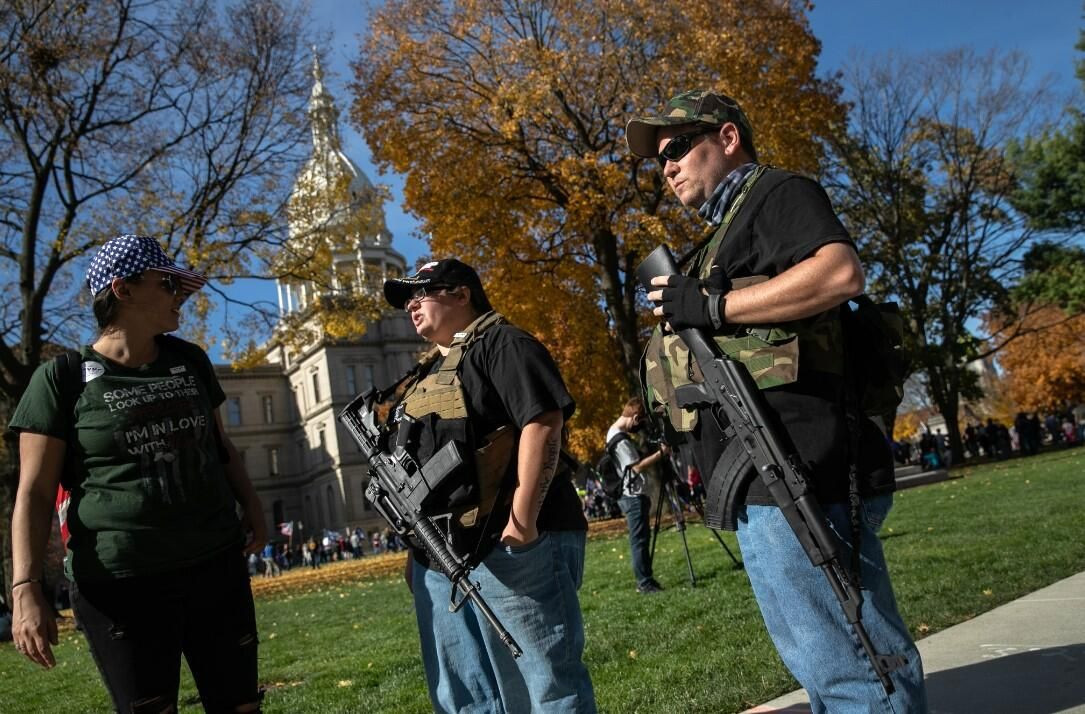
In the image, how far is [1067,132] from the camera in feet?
111

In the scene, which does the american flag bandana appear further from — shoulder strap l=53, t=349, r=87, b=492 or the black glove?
the black glove

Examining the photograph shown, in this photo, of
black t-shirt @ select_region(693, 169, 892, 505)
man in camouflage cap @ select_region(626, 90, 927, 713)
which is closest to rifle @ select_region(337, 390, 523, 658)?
man in camouflage cap @ select_region(626, 90, 927, 713)

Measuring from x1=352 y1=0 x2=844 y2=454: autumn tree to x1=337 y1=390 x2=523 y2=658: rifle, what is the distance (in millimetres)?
15799

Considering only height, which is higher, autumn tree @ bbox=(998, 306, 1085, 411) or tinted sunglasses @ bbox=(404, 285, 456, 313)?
autumn tree @ bbox=(998, 306, 1085, 411)

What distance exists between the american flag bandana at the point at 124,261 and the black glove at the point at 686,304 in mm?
1889

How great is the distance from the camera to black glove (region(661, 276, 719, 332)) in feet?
A: 8.23

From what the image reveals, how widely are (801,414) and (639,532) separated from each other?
7011 mm

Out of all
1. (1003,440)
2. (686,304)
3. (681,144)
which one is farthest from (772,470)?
(1003,440)

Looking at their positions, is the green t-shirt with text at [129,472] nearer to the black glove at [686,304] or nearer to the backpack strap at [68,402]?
the backpack strap at [68,402]

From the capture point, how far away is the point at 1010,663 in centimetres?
449

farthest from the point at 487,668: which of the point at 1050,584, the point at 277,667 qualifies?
the point at 277,667

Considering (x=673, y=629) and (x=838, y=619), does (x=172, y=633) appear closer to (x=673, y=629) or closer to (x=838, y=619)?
(x=838, y=619)

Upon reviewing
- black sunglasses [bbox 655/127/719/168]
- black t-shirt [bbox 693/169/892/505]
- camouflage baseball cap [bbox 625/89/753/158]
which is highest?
camouflage baseball cap [bbox 625/89/753/158]

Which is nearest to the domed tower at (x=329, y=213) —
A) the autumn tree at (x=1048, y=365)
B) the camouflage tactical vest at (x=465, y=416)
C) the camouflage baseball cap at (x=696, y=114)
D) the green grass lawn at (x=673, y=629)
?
the green grass lawn at (x=673, y=629)
